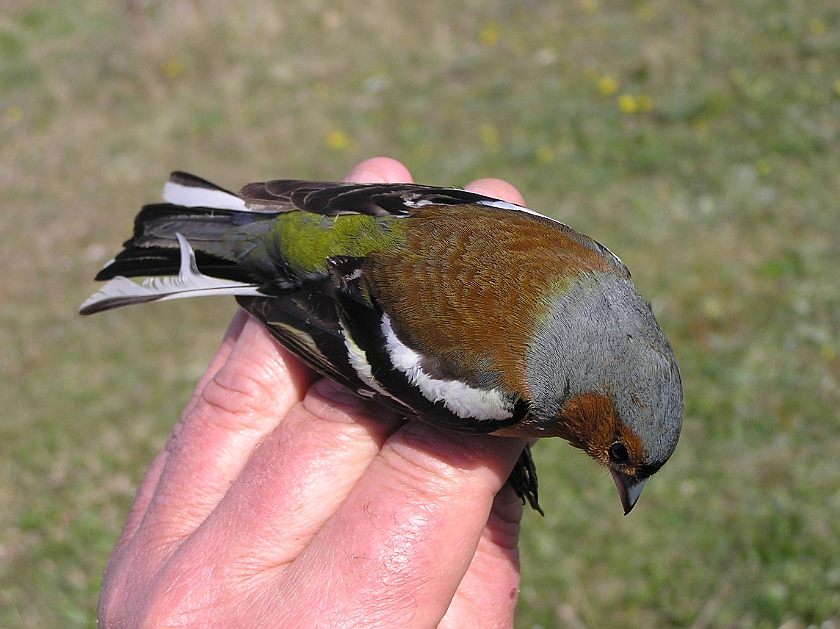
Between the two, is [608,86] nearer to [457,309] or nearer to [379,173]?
[379,173]

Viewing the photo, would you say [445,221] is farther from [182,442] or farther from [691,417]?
[691,417]

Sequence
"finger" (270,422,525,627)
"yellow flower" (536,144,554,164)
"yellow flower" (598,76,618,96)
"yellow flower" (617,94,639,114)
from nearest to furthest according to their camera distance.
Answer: "finger" (270,422,525,627) < "yellow flower" (536,144,554,164) < "yellow flower" (617,94,639,114) < "yellow flower" (598,76,618,96)

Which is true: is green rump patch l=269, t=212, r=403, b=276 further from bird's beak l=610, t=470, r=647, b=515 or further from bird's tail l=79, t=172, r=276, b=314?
bird's beak l=610, t=470, r=647, b=515

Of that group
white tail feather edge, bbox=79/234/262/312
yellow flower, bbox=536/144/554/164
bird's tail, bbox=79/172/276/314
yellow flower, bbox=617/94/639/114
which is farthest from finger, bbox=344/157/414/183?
yellow flower, bbox=617/94/639/114

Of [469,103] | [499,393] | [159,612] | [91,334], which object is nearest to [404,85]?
[469,103]

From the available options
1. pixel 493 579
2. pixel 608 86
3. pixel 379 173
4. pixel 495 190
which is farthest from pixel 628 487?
pixel 608 86

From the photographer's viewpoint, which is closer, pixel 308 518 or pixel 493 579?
pixel 308 518
